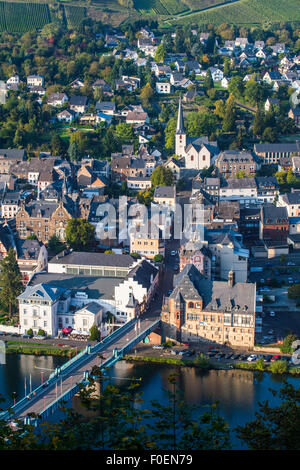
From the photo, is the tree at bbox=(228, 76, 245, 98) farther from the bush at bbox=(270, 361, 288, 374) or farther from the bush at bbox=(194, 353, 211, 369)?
the bush at bbox=(270, 361, 288, 374)

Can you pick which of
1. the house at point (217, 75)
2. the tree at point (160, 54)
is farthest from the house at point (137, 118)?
the tree at point (160, 54)

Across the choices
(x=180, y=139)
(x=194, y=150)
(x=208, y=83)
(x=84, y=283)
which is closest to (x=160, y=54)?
(x=208, y=83)

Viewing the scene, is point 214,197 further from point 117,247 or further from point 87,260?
point 87,260

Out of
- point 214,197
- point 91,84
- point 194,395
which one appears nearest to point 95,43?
point 91,84

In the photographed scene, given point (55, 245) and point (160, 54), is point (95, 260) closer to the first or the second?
point (55, 245)

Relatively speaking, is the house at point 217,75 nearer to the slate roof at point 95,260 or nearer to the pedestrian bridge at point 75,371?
the slate roof at point 95,260
